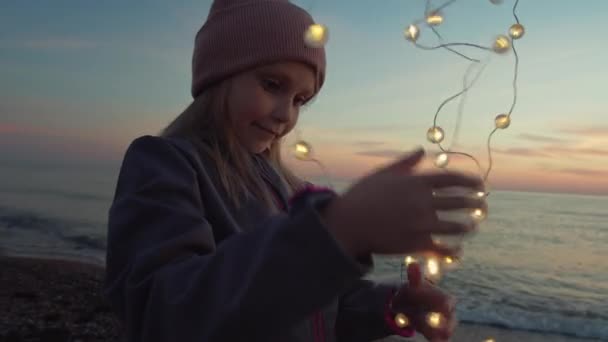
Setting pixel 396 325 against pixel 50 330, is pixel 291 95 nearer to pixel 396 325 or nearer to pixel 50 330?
pixel 396 325

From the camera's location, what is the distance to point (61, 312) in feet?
15.8

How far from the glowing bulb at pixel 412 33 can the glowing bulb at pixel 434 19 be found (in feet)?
0.11

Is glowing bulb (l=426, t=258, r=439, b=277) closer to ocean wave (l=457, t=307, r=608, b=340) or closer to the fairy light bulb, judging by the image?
the fairy light bulb

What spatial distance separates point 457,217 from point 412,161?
0.26ft

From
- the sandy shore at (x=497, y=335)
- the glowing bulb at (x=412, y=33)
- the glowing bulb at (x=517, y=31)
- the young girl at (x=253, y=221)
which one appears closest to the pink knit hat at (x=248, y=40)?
the young girl at (x=253, y=221)

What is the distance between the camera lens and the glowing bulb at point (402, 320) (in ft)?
3.98

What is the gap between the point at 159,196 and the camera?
2.76 ft

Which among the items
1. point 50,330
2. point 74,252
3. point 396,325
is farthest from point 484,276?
point 74,252

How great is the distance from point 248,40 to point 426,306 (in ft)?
2.99

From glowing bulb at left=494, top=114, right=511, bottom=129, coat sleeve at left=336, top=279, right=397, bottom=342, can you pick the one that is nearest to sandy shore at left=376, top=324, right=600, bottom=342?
coat sleeve at left=336, top=279, right=397, bottom=342

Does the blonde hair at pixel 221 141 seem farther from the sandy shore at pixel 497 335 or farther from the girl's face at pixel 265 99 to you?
the sandy shore at pixel 497 335

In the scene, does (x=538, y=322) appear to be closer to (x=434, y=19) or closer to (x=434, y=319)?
(x=434, y=319)

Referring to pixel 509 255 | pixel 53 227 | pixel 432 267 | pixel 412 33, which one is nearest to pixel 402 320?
pixel 432 267

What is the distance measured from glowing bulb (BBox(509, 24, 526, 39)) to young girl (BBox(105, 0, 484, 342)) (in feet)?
1.76
